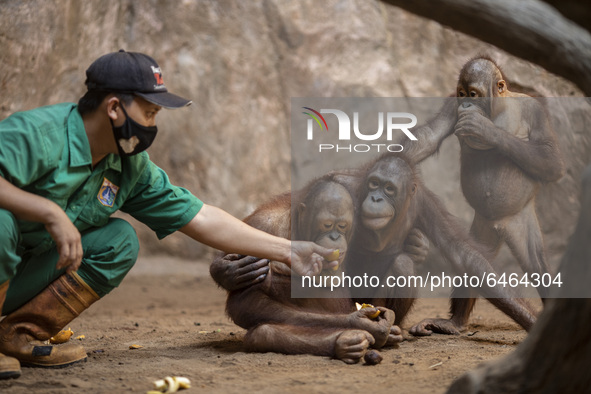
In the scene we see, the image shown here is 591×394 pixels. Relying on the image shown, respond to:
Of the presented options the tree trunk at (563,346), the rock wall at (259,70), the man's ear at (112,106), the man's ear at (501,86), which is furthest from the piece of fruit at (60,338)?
the rock wall at (259,70)

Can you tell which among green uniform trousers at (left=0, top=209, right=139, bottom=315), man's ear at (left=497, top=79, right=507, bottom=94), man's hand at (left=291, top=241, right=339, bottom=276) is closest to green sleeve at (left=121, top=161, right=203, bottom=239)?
green uniform trousers at (left=0, top=209, right=139, bottom=315)

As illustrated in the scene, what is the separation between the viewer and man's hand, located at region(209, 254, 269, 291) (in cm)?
310

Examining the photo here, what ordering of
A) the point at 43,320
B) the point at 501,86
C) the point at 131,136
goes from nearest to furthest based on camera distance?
the point at 131,136 < the point at 43,320 < the point at 501,86

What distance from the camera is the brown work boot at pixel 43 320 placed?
267 centimetres

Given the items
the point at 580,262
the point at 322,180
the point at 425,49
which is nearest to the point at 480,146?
the point at 322,180

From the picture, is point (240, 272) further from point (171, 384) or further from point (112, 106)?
point (112, 106)

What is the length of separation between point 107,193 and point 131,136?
291mm

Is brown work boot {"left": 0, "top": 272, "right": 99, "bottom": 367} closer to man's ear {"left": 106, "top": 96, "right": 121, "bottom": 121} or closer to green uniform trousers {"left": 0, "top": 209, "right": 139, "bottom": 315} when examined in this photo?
green uniform trousers {"left": 0, "top": 209, "right": 139, "bottom": 315}

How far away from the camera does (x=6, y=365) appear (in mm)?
2479

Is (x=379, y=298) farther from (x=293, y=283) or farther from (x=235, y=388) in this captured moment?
(x=235, y=388)

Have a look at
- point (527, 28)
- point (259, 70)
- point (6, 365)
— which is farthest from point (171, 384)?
point (259, 70)

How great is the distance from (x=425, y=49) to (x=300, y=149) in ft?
5.07

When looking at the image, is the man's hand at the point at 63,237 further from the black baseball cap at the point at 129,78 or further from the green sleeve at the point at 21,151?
the black baseball cap at the point at 129,78

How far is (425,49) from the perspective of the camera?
21.8 feet
